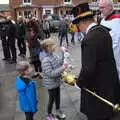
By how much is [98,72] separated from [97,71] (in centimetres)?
2

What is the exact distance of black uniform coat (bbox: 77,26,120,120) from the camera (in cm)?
390

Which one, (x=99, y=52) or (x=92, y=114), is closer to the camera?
(x=99, y=52)

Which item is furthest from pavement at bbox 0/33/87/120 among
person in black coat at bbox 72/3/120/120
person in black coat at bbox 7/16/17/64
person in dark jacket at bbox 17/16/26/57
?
person in dark jacket at bbox 17/16/26/57

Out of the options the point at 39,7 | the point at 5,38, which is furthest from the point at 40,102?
the point at 39,7

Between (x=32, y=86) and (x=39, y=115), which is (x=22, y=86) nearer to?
(x=32, y=86)

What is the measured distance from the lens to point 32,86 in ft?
19.0

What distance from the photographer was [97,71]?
398 cm

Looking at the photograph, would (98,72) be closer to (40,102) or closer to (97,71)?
(97,71)

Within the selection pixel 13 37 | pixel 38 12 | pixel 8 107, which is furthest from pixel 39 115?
pixel 38 12

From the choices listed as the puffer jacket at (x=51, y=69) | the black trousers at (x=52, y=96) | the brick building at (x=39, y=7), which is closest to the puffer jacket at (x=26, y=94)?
the puffer jacket at (x=51, y=69)

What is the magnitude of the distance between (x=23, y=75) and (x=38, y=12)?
45.8 metres

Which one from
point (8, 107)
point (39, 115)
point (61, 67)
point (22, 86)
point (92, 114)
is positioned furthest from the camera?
point (8, 107)

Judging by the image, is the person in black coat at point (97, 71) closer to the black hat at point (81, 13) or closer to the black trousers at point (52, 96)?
the black hat at point (81, 13)

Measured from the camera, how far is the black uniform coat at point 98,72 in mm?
3902
